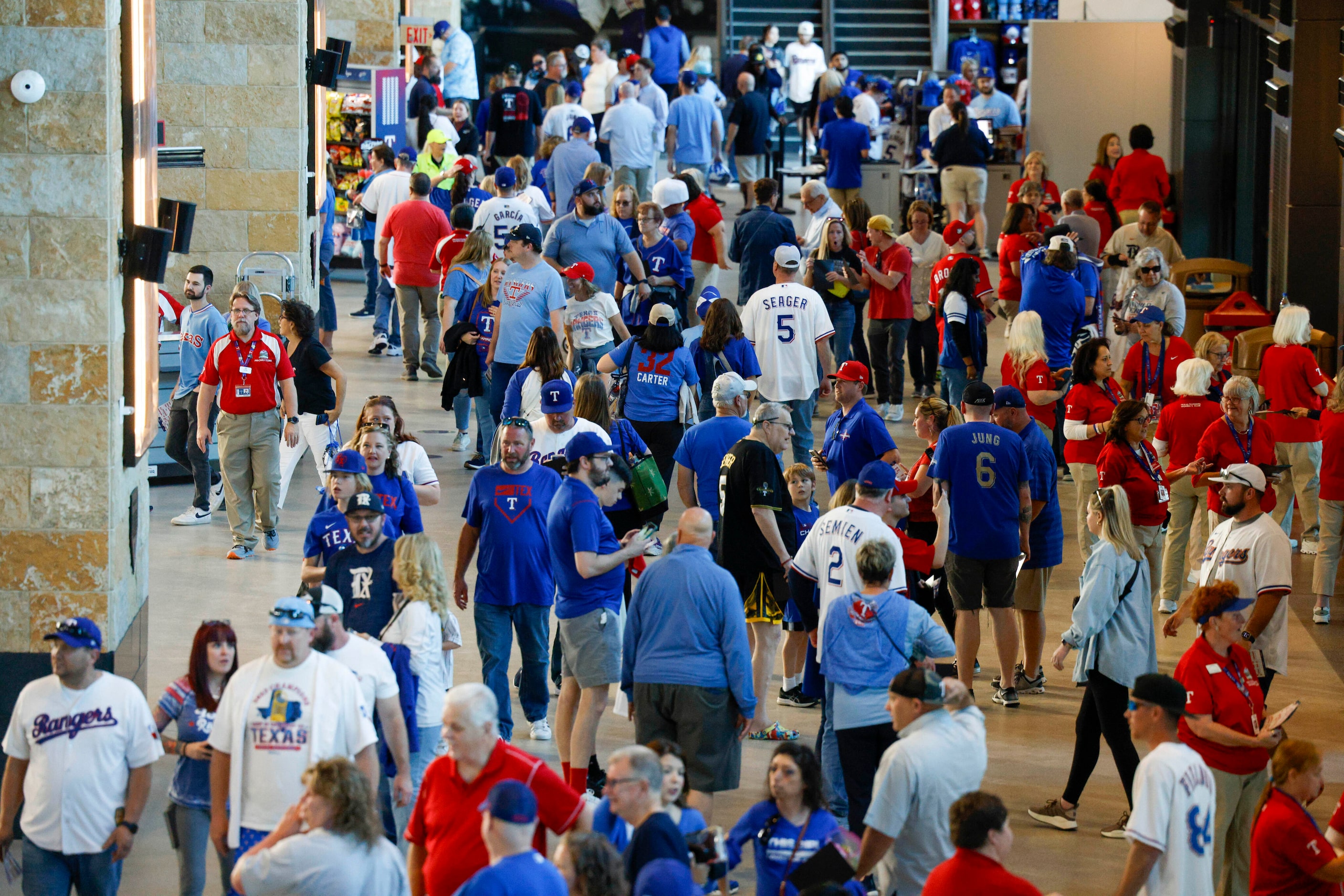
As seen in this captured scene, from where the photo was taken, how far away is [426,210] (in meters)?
14.9

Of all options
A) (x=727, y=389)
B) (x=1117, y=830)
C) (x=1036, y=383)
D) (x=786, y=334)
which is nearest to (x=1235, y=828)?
(x=1117, y=830)

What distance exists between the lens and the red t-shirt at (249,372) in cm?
1053

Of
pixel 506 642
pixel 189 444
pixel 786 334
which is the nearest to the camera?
pixel 506 642

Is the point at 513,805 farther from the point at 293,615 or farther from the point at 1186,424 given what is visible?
the point at 1186,424

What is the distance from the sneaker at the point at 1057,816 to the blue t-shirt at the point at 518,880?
343cm

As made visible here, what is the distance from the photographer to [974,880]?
4926 millimetres

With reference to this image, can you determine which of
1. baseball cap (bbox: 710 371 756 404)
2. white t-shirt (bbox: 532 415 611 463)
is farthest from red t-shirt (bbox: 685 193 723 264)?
white t-shirt (bbox: 532 415 611 463)

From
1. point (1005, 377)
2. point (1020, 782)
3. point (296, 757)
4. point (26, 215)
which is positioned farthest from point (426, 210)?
point (296, 757)

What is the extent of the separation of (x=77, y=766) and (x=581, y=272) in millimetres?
6408

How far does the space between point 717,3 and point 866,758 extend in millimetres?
24624

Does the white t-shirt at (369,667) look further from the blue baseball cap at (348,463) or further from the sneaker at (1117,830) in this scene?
the sneaker at (1117,830)

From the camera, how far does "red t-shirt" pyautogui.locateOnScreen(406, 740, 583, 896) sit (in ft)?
17.3

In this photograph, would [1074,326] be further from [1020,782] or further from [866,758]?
[866,758]

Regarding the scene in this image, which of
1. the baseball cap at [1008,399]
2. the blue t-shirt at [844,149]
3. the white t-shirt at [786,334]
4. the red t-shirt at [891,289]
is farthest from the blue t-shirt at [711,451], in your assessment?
the blue t-shirt at [844,149]
